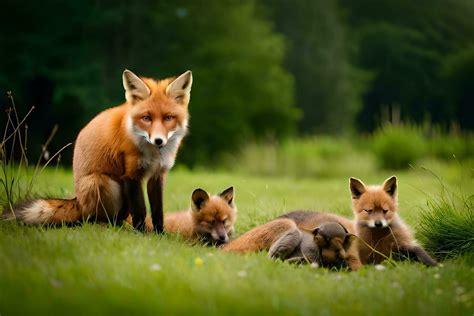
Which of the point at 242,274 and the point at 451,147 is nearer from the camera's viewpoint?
the point at 242,274

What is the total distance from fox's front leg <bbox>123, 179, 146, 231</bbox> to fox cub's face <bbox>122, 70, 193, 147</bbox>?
457 millimetres

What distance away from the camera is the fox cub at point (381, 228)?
20.5 ft

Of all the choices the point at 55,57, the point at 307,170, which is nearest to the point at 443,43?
the point at 307,170

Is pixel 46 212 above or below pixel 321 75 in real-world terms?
above

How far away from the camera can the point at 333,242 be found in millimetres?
5812

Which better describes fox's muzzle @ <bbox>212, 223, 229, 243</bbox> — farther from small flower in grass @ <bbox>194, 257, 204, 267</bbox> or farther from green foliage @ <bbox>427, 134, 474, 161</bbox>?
green foliage @ <bbox>427, 134, 474, 161</bbox>

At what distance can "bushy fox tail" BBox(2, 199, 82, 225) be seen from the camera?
6746mm

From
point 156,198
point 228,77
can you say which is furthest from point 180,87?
point 228,77

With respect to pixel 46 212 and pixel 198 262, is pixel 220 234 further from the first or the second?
pixel 46 212

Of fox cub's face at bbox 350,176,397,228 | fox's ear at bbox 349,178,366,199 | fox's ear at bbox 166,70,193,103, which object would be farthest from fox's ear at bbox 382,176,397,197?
fox's ear at bbox 166,70,193,103

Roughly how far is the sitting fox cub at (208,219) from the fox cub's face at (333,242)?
4.92 ft

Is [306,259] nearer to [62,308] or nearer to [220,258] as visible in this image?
[220,258]

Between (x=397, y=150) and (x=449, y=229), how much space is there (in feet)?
36.3

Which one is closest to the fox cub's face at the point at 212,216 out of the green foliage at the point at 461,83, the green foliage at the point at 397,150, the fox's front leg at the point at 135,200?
the fox's front leg at the point at 135,200
